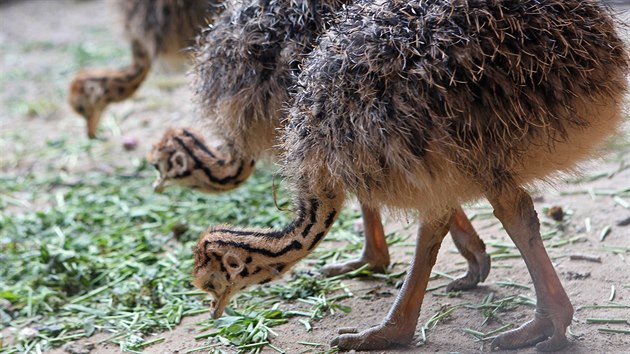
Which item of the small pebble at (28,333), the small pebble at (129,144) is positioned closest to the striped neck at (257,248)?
the small pebble at (28,333)

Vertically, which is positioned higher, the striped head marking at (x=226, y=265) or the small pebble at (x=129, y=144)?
the small pebble at (x=129, y=144)

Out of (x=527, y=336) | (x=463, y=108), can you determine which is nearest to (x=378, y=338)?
(x=527, y=336)

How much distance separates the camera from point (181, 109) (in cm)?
830

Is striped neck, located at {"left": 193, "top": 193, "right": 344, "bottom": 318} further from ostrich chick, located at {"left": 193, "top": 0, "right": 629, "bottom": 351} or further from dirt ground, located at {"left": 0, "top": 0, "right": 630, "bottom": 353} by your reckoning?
dirt ground, located at {"left": 0, "top": 0, "right": 630, "bottom": 353}

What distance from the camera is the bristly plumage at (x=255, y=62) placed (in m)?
4.29

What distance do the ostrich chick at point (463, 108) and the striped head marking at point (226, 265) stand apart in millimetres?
396

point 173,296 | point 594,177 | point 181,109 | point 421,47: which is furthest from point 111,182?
point 421,47

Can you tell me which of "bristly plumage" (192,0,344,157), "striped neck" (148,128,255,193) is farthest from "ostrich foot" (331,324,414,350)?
"striped neck" (148,128,255,193)

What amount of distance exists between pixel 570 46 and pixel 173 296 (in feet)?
8.23

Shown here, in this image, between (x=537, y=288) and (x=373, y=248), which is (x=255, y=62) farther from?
(x=537, y=288)

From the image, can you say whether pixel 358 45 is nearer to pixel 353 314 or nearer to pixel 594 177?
pixel 353 314

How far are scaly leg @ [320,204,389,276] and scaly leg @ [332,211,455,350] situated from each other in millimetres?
880

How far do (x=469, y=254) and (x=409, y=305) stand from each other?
69 cm

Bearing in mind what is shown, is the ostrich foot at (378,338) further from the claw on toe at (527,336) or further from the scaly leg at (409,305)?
the claw on toe at (527,336)
